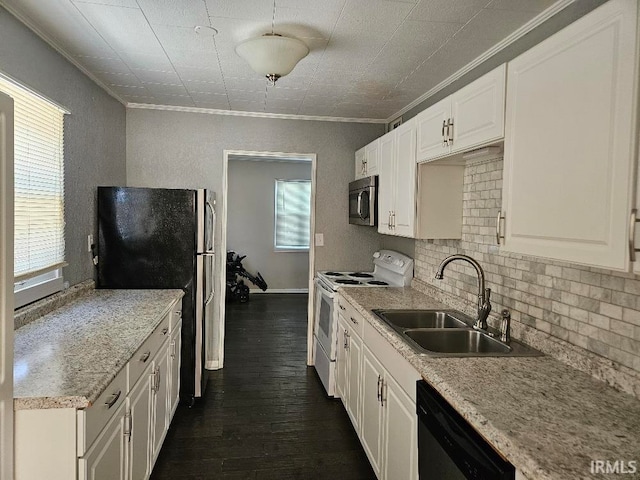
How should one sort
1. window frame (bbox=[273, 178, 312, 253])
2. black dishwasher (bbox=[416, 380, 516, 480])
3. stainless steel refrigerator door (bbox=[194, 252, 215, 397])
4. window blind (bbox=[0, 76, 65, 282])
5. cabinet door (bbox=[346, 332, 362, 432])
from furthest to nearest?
window frame (bbox=[273, 178, 312, 253]) → stainless steel refrigerator door (bbox=[194, 252, 215, 397]) → cabinet door (bbox=[346, 332, 362, 432]) → window blind (bbox=[0, 76, 65, 282]) → black dishwasher (bbox=[416, 380, 516, 480])

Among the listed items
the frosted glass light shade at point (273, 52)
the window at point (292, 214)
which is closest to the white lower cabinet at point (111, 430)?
the frosted glass light shade at point (273, 52)

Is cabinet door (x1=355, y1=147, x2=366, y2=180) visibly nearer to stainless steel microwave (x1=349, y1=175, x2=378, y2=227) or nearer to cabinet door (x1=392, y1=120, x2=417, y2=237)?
stainless steel microwave (x1=349, y1=175, x2=378, y2=227)

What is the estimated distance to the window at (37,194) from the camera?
84.8 inches

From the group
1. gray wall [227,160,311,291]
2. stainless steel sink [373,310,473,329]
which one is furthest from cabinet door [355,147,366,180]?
gray wall [227,160,311,291]

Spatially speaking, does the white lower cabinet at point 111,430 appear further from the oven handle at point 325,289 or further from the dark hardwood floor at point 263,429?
the oven handle at point 325,289

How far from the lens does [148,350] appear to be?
7.16 ft

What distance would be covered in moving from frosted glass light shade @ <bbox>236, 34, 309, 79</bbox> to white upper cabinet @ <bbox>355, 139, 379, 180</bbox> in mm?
1324

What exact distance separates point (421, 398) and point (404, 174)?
64.3 inches

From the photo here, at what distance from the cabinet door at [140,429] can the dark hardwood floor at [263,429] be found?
1.10 feet

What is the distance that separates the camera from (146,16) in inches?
80.4

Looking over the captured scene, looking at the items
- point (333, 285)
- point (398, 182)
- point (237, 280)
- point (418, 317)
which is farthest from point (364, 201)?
point (237, 280)

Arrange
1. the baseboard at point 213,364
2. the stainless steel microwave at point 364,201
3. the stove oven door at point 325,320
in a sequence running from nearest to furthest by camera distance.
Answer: the stove oven door at point 325,320 → the stainless steel microwave at point 364,201 → the baseboard at point 213,364

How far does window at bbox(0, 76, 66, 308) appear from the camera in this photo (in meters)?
2.15

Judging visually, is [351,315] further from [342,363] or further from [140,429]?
[140,429]
